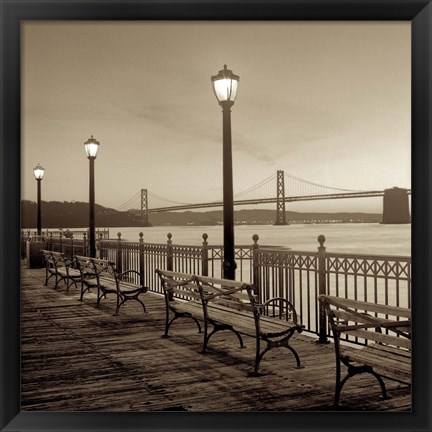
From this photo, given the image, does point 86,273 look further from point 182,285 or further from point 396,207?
point 396,207

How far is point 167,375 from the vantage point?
5.04m

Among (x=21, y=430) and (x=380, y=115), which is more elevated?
(x=380, y=115)

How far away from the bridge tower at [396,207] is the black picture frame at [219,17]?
13.7 metres

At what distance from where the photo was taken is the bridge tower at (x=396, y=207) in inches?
689

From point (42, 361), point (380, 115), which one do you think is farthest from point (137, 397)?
point (380, 115)

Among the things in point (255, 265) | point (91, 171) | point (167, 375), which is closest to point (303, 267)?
point (255, 265)

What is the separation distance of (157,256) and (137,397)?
260 inches

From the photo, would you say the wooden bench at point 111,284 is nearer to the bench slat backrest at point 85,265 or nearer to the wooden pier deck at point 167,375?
the bench slat backrest at point 85,265

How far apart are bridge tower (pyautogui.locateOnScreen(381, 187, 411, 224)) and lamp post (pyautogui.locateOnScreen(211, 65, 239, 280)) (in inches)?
423

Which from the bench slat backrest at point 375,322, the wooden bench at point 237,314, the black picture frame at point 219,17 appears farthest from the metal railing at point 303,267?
the black picture frame at point 219,17
